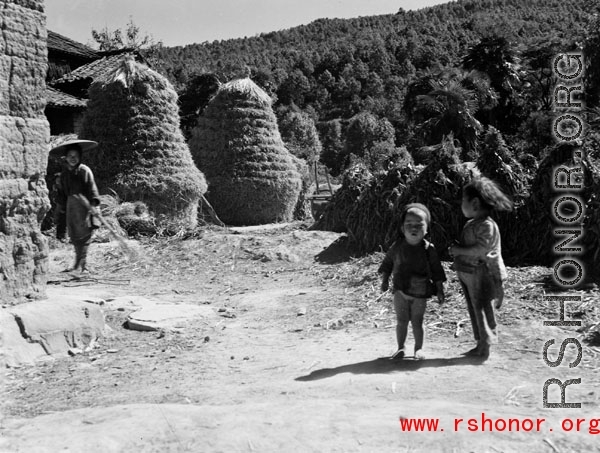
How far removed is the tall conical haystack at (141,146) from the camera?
10.7 m

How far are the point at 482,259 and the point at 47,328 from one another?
121 inches

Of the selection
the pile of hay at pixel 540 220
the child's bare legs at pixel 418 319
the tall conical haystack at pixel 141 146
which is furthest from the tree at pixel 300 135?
the child's bare legs at pixel 418 319

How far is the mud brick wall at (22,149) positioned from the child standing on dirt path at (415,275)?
271cm

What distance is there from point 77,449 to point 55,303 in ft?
7.73

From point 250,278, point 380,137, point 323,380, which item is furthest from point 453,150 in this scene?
point 380,137

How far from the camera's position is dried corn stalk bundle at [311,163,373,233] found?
10.0 m

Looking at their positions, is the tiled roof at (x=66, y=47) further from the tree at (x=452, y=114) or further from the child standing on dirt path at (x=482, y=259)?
the child standing on dirt path at (x=482, y=259)

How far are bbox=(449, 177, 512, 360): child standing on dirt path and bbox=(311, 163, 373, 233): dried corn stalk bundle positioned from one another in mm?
5803

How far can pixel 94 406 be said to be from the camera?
3373 mm

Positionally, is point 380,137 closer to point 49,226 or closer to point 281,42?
point 49,226

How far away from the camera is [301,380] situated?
12.0 ft

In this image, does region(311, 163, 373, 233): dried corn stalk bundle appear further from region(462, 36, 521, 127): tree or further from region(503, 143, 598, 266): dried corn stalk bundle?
→ region(462, 36, 521, 127): tree

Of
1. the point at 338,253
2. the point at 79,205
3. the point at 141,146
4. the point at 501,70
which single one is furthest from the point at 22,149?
the point at 501,70

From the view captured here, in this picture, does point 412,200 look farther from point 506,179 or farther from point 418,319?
point 418,319
